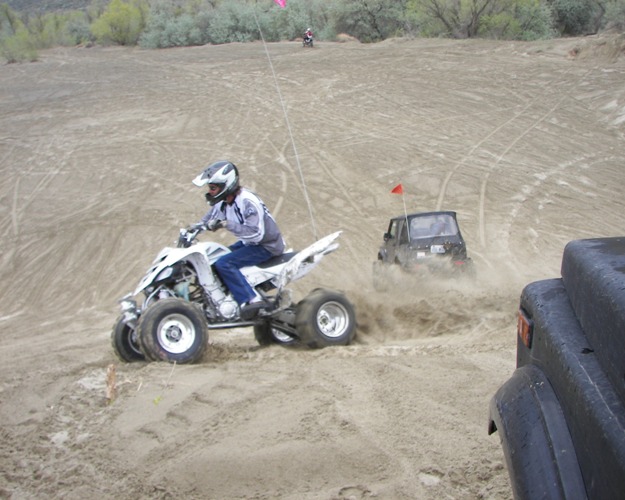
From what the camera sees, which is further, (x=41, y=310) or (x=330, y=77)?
(x=330, y=77)

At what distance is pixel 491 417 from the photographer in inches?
116

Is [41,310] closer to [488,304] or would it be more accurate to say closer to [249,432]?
[488,304]

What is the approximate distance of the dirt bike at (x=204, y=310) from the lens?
7.04 meters

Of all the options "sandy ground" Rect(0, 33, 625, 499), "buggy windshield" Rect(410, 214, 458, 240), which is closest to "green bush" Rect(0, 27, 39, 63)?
"sandy ground" Rect(0, 33, 625, 499)

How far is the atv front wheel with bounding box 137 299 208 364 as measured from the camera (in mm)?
6895

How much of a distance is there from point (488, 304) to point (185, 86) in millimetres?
23146

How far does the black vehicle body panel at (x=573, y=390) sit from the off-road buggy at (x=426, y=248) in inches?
378

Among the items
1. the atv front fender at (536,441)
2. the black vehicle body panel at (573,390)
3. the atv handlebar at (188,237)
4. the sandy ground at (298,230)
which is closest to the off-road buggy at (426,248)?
the sandy ground at (298,230)

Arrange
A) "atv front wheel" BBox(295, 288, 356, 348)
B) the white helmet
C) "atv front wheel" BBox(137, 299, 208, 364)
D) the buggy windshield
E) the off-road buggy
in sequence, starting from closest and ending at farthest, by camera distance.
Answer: "atv front wheel" BBox(137, 299, 208, 364), the white helmet, "atv front wheel" BBox(295, 288, 356, 348), the off-road buggy, the buggy windshield

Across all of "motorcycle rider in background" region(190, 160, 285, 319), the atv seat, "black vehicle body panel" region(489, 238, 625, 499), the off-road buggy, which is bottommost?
the off-road buggy

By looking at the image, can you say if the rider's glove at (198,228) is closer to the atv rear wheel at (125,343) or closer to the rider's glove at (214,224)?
the rider's glove at (214,224)

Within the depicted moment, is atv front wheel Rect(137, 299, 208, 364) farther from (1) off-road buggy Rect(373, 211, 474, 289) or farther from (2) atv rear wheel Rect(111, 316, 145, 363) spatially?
(1) off-road buggy Rect(373, 211, 474, 289)

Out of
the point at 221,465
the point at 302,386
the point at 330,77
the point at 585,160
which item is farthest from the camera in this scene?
the point at 330,77

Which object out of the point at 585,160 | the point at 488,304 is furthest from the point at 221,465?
the point at 585,160
